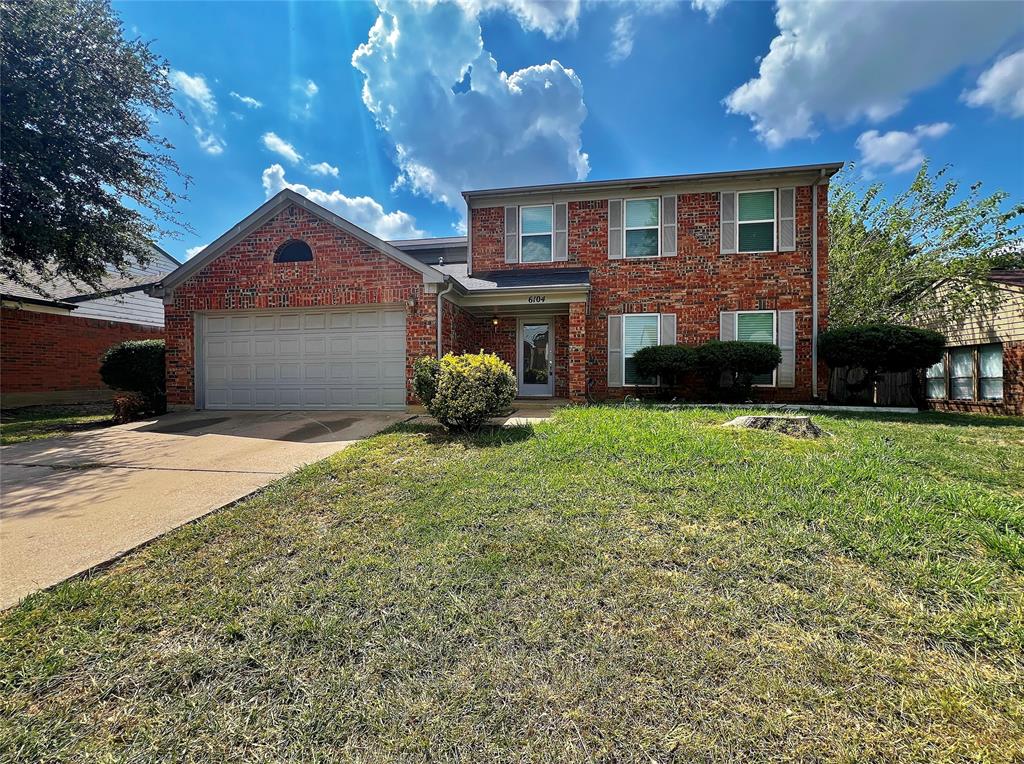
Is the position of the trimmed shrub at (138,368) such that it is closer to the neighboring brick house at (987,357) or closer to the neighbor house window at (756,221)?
the neighbor house window at (756,221)

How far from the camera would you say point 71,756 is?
62.9 inches

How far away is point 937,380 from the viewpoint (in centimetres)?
1209

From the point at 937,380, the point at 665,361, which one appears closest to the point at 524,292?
the point at 665,361

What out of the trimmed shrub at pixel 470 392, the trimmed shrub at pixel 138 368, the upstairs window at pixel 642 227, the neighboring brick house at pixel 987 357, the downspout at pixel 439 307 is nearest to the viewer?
the trimmed shrub at pixel 470 392

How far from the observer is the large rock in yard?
5.62 m

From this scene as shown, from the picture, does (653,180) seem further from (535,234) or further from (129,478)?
(129,478)

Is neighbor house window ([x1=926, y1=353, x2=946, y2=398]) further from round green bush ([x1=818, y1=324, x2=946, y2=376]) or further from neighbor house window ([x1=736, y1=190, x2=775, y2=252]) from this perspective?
neighbor house window ([x1=736, y1=190, x2=775, y2=252])

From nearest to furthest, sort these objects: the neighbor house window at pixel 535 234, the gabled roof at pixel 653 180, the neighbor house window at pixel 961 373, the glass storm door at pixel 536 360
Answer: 1. the gabled roof at pixel 653 180
2. the neighbor house window at pixel 961 373
3. the neighbor house window at pixel 535 234
4. the glass storm door at pixel 536 360

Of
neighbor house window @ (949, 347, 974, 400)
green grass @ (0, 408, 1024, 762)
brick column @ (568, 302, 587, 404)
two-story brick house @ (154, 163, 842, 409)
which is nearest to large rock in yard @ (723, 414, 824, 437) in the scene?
green grass @ (0, 408, 1024, 762)

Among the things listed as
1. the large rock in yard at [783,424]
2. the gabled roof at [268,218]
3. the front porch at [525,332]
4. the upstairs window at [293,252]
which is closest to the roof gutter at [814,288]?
the large rock in yard at [783,424]

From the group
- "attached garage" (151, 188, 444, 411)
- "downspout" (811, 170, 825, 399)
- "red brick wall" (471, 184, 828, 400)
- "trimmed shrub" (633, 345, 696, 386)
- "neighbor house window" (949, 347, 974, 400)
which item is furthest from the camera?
"neighbor house window" (949, 347, 974, 400)

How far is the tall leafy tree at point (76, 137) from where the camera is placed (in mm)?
8094

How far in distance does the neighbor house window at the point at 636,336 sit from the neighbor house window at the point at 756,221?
113 inches

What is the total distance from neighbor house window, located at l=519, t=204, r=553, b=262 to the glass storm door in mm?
1867
